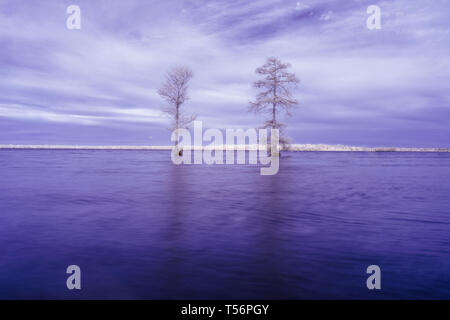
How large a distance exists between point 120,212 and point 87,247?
317 cm

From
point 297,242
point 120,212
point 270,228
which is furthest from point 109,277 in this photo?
point 120,212

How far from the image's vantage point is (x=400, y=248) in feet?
18.0

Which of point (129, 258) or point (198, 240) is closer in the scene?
point (129, 258)

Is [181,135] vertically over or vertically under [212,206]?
over

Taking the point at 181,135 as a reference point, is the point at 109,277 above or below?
below

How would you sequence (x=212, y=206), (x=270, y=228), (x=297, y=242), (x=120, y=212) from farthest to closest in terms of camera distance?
(x=212, y=206) → (x=120, y=212) → (x=270, y=228) → (x=297, y=242)

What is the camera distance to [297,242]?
5793mm

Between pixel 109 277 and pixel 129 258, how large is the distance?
2.38 feet
